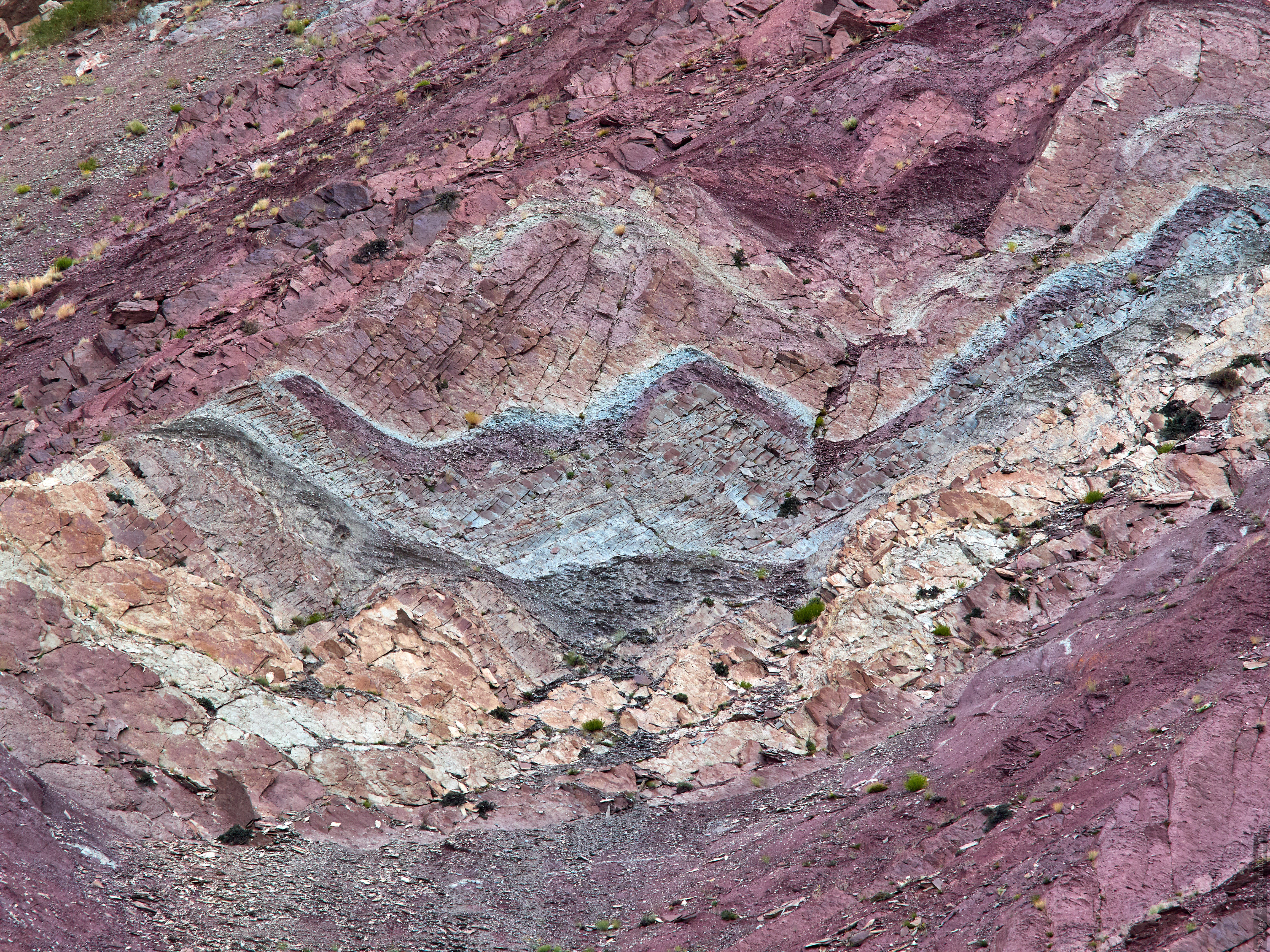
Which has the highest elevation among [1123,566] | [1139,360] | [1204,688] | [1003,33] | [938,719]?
[1003,33]

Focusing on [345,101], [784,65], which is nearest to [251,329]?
[345,101]

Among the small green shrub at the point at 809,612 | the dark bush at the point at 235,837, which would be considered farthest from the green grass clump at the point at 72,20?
the small green shrub at the point at 809,612

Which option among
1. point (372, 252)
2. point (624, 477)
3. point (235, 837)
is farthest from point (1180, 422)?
point (235, 837)

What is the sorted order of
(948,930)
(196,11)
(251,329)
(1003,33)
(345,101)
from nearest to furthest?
1. (948,930)
2. (251,329)
3. (1003,33)
4. (345,101)
5. (196,11)

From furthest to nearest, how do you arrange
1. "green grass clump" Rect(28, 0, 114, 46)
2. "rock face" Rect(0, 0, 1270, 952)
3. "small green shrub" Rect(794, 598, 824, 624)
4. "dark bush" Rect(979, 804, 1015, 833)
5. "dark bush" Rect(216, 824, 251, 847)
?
"green grass clump" Rect(28, 0, 114, 46) < "small green shrub" Rect(794, 598, 824, 624) < "dark bush" Rect(216, 824, 251, 847) < "rock face" Rect(0, 0, 1270, 952) < "dark bush" Rect(979, 804, 1015, 833)

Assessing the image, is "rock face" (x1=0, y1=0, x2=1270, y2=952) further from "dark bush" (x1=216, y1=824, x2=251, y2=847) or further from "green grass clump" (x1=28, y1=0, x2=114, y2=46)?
"green grass clump" (x1=28, y1=0, x2=114, y2=46)

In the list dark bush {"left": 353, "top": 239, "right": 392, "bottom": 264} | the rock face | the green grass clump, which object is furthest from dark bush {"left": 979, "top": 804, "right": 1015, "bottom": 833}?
the green grass clump

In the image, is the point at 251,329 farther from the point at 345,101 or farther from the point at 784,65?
the point at 784,65
